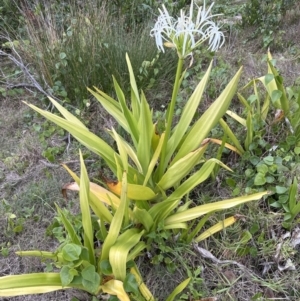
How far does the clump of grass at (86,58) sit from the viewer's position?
290 centimetres

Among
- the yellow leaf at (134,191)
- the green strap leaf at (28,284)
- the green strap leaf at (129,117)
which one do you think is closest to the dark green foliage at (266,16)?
the green strap leaf at (129,117)

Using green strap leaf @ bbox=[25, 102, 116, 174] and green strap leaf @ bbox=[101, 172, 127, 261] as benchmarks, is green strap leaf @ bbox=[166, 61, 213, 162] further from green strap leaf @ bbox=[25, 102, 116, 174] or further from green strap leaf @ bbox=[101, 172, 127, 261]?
green strap leaf @ bbox=[101, 172, 127, 261]

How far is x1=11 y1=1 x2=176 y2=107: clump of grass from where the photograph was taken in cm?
290

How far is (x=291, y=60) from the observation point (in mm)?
3121

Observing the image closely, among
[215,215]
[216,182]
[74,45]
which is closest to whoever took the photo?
[215,215]

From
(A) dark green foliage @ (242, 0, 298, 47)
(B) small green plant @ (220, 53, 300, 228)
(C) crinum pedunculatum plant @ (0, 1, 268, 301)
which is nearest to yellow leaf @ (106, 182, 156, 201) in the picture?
(C) crinum pedunculatum plant @ (0, 1, 268, 301)

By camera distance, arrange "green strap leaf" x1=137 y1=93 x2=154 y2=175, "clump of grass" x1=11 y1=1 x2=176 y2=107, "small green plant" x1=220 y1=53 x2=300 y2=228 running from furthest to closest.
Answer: "clump of grass" x1=11 y1=1 x2=176 y2=107 → "small green plant" x1=220 y1=53 x2=300 y2=228 → "green strap leaf" x1=137 y1=93 x2=154 y2=175

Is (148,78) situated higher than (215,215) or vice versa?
(148,78)

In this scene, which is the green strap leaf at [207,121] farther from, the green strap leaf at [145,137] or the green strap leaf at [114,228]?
the green strap leaf at [114,228]

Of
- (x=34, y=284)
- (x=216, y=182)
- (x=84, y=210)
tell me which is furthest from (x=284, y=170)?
(x=34, y=284)

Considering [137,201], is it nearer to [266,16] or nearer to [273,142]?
[273,142]

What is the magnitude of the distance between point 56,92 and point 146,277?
1629mm

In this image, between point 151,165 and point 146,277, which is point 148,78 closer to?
point 151,165

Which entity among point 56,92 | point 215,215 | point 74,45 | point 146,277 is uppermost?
point 74,45
